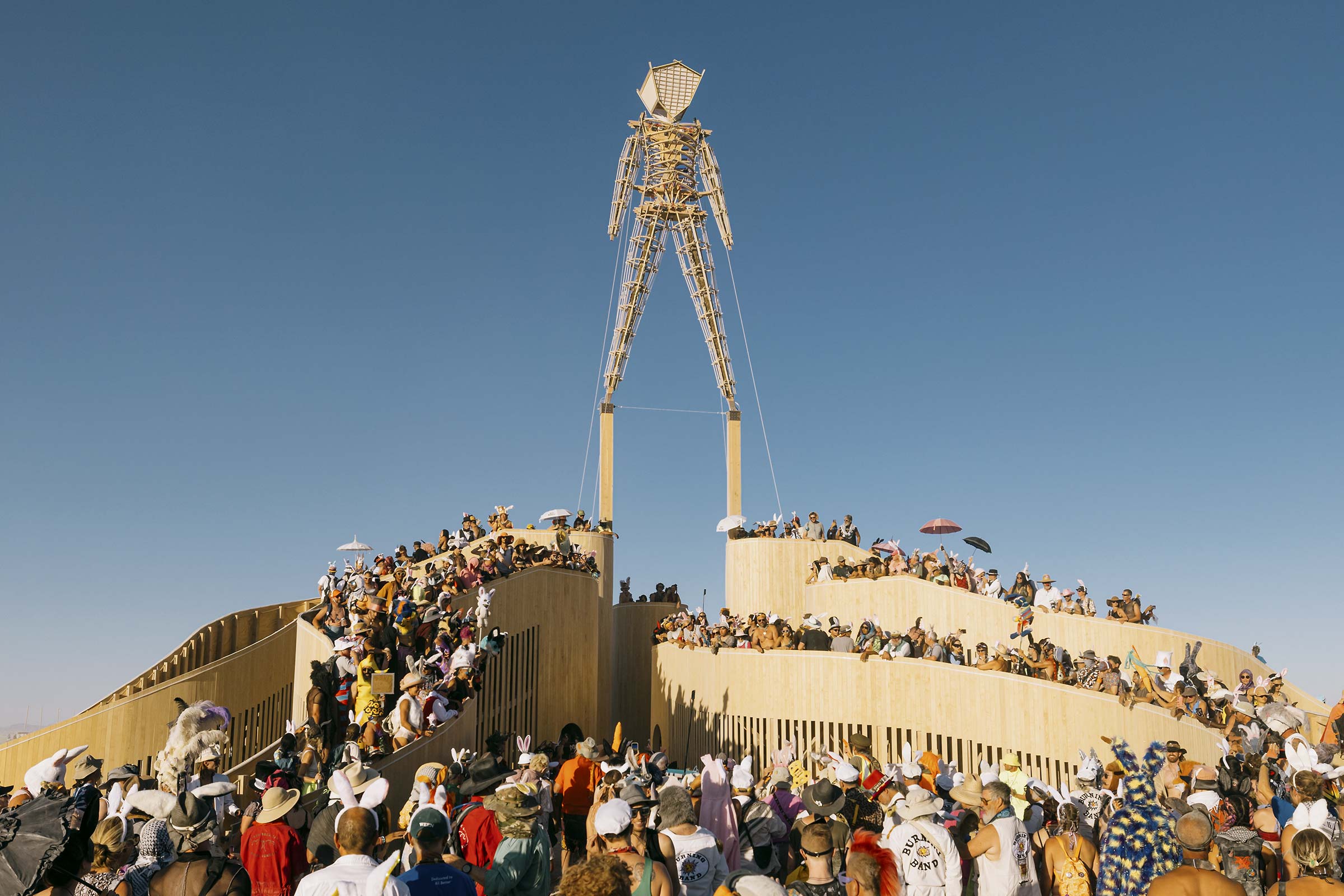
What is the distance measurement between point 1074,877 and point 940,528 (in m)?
16.5

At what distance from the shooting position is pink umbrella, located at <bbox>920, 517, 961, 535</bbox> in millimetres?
21984

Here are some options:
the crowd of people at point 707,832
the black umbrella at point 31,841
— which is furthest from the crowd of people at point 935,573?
the black umbrella at point 31,841

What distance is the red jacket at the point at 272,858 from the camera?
204 inches

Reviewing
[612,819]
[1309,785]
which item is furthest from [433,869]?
[1309,785]

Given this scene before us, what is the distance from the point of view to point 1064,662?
1505 centimetres

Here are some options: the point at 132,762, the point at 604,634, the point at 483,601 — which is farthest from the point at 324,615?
the point at 604,634

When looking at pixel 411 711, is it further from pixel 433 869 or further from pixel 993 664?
pixel 993 664

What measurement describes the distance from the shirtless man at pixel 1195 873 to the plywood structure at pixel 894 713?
23.0 ft

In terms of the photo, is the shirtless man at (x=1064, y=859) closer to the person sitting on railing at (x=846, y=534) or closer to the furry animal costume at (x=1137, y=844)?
the furry animal costume at (x=1137, y=844)

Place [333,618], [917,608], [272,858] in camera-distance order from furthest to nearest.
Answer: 1. [917,608]
2. [333,618]
3. [272,858]

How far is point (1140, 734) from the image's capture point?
12047mm

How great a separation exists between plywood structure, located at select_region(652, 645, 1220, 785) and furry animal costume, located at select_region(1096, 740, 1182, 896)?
630 centimetres

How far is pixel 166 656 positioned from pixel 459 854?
585 inches

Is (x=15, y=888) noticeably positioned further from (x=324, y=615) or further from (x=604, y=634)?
(x=604, y=634)
